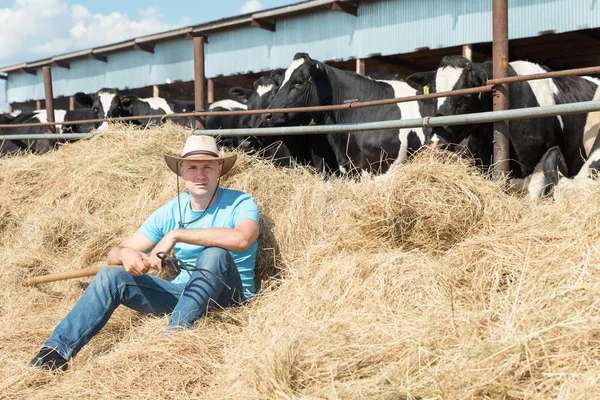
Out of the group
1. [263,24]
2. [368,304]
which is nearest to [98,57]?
[263,24]

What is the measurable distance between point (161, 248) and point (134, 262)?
0.51 feet

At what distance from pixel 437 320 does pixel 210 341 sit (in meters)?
1.17

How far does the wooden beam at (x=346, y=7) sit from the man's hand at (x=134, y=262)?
33.7ft

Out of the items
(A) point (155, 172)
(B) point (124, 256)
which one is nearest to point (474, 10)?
(A) point (155, 172)

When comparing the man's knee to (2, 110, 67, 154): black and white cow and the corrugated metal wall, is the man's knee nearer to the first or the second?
(2, 110, 67, 154): black and white cow

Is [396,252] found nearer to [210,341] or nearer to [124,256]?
[210,341]

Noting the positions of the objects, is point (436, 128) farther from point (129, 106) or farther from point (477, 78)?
point (129, 106)

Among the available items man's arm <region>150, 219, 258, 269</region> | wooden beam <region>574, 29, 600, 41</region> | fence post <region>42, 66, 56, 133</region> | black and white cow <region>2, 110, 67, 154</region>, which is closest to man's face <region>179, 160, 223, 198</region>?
man's arm <region>150, 219, 258, 269</region>

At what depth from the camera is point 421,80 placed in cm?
678

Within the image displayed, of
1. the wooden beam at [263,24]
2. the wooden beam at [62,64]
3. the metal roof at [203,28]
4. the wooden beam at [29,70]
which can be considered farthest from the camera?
the wooden beam at [29,70]

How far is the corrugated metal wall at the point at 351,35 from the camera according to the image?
1049cm

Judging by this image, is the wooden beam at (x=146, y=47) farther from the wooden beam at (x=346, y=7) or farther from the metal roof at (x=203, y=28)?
the wooden beam at (x=346, y=7)

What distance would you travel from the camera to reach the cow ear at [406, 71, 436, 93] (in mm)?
6645

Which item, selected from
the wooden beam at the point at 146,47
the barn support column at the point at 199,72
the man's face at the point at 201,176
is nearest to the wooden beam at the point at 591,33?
the barn support column at the point at 199,72
